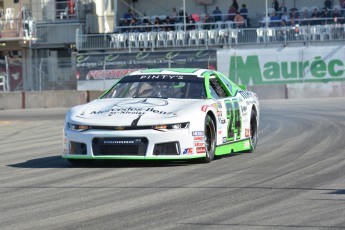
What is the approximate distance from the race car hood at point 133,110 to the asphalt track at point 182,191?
23.1 inches

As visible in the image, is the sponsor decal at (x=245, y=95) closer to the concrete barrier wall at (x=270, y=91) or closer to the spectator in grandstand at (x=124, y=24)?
the concrete barrier wall at (x=270, y=91)

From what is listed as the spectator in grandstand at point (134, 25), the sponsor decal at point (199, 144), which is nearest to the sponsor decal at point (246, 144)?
the sponsor decal at point (199, 144)

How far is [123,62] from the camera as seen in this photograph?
38219 millimetres

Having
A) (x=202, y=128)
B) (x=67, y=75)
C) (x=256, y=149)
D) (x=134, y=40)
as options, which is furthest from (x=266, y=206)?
(x=134, y=40)

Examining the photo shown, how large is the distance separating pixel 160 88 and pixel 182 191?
11.6 feet

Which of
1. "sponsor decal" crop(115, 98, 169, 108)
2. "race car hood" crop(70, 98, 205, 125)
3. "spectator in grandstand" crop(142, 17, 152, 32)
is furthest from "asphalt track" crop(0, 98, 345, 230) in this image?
"spectator in grandstand" crop(142, 17, 152, 32)

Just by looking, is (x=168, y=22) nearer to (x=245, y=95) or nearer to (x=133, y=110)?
(x=245, y=95)

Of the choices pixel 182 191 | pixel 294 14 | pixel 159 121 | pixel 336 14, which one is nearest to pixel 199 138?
pixel 159 121

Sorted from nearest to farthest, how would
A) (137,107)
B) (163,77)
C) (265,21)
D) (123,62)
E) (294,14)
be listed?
(137,107) < (163,77) < (123,62) < (265,21) < (294,14)

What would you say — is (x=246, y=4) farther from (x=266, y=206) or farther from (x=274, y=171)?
(x=266, y=206)

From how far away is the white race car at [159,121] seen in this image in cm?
1086

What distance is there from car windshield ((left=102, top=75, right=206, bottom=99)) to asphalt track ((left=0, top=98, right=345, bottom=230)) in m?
0.97

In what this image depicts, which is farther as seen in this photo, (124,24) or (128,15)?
(128,15)

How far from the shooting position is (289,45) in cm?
3866
